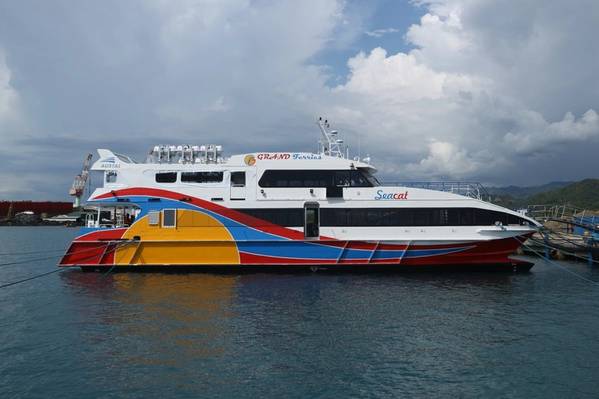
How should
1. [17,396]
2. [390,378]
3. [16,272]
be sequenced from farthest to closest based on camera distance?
[16,272], [390,378], [17,396]

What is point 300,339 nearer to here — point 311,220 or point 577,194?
point 311,220

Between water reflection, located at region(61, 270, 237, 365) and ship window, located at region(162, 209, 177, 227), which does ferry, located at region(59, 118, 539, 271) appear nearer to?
ship window, located at region(162, 209, 177, 227)

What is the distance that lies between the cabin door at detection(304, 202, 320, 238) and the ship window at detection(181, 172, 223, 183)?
418 cm

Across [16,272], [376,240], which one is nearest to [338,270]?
[376,240]

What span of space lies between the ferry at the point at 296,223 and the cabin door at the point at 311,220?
0.04 meters

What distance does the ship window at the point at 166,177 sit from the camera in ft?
68.8

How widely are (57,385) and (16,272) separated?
17.3 m

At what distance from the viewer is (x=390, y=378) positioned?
8.98 metres

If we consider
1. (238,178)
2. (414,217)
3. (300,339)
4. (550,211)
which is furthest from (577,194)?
(300,339)

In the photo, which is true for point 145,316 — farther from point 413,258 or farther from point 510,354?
point 413,258

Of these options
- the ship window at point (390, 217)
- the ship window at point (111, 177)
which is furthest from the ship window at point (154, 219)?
the ship window at point (390, 217)

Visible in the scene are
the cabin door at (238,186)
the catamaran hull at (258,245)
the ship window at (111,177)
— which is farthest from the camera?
the ship window at (111,177)

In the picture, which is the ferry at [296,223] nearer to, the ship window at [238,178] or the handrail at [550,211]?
the ship window at [238,178]

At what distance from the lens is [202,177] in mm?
20828
